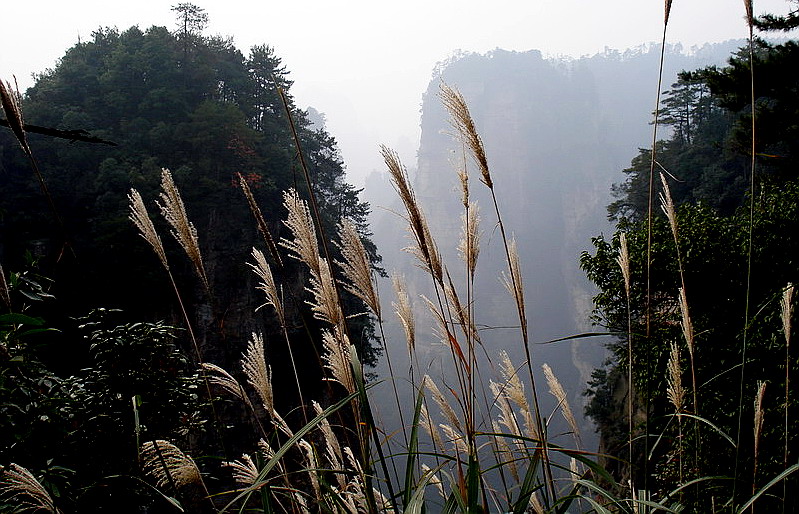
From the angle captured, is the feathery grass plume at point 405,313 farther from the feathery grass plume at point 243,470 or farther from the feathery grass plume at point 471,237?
the feathery grass plume at point 243,470

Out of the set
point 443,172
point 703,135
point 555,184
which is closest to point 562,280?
point 555,184

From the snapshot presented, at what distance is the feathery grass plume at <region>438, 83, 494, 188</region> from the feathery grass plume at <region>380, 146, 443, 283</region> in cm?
16

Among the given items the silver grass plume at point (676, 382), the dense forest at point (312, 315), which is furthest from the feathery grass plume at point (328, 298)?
the silver grass plume at point (676, 382)

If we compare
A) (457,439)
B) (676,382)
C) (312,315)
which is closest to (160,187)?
(312,315)

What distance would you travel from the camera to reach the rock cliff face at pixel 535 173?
54719 millimetres

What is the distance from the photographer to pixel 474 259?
1.19m

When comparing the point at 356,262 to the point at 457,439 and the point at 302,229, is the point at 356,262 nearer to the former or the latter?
the point at 302,229

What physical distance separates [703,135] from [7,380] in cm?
2061

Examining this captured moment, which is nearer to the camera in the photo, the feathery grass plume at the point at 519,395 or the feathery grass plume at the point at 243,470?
the feathery grass plume at the point at 243,470

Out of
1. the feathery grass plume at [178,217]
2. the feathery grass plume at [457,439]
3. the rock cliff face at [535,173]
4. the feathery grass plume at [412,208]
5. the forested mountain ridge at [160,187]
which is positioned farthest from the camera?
the rock cliff face at [535,173]

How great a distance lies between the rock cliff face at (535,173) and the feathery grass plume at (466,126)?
49.6 m

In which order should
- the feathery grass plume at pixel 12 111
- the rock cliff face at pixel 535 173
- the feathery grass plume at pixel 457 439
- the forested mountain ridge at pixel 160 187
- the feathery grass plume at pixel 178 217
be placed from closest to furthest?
the feathery grass plume at pixel 12 111
the feathery grass plume at pixel 178 217
the feathery grass plume at pixel 457 439
the forested mountain ridge at pixel 160 187
the rock cliff face at pixel 535 173

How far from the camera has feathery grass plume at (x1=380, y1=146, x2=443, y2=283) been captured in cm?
95

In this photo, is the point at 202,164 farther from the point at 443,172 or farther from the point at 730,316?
the point at 443,172
